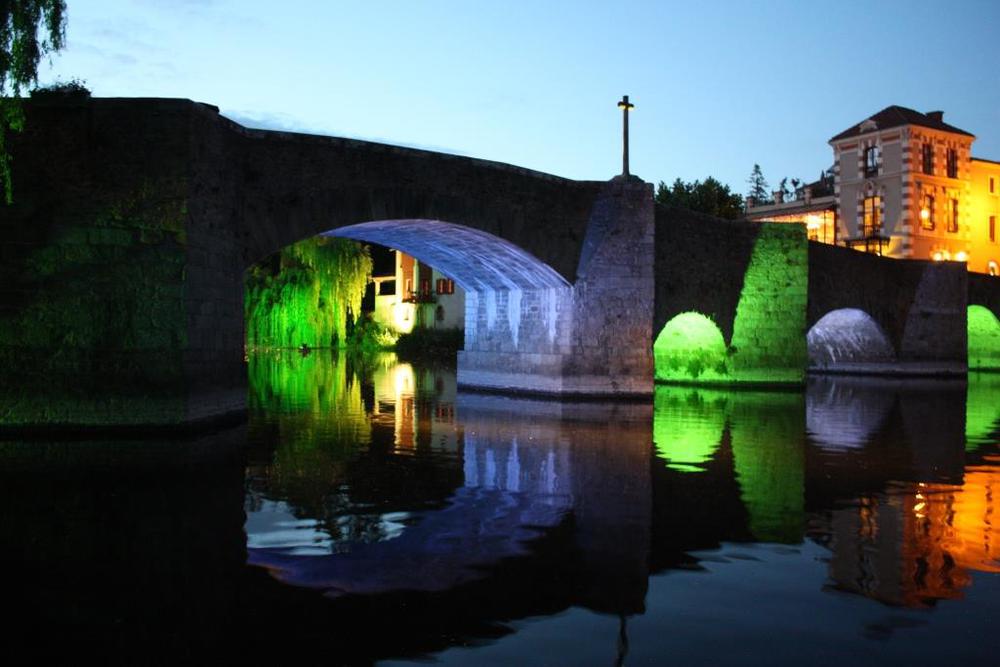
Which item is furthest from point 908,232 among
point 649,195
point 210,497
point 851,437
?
point 210,497

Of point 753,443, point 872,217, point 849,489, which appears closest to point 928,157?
point 872,217

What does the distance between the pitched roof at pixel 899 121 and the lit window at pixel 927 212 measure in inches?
140

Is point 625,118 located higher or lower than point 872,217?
lower

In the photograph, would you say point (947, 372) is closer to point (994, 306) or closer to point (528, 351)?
point (994, 306)

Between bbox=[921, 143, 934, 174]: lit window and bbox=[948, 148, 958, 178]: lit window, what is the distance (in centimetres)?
166

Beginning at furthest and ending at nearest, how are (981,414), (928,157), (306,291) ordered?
(928,157) < (306,291) < (981,414)

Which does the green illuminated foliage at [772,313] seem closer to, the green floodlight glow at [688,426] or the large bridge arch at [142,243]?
the green floodlight glow at [688,426]

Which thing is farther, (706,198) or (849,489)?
(706,198)

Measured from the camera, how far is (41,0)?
11445 mm

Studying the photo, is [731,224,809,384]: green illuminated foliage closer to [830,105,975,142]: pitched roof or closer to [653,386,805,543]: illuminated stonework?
[653,386,805,543]: illuminated stonework

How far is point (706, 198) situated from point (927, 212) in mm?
10554

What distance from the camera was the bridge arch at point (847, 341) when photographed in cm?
3141

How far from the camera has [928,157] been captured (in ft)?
153

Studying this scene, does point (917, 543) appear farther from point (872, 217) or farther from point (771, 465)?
point (872, 217)
